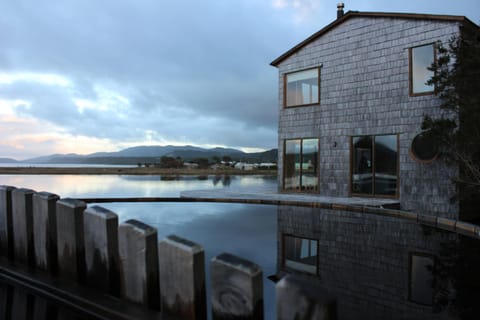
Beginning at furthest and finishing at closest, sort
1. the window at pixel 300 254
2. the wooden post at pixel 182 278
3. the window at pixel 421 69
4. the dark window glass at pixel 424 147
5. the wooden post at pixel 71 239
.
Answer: the window at pixel 421 69 < the dark window glass at pixel 424 147 < the window at pixel 300 254 < the wooden post at pixel 71 239 < the wooden post at pixel 182 278

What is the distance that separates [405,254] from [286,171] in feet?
27.0

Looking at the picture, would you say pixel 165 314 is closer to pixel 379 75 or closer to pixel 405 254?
pixel 405 254

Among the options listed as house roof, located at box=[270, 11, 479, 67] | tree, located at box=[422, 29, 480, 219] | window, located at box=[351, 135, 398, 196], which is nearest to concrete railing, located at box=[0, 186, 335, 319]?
tree, located at box=[422, 29, 480, 219]

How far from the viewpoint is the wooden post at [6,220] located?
260 cm

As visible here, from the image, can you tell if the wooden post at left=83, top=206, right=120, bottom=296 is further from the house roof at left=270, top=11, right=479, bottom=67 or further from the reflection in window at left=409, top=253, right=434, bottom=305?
the house roof at left=270, top=11, right=479, bottom=67

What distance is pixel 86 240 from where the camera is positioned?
1.99 meters

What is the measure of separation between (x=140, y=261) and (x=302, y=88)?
11124 mm

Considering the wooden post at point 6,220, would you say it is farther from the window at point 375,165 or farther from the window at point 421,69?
the window at point 421,69

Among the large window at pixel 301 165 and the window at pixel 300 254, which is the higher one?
the large window at pixel 301 165

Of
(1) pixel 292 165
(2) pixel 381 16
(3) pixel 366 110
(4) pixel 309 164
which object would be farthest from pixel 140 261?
(2) pixel 381 16

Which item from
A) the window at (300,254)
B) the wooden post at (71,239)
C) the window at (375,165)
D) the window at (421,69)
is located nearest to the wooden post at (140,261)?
the wooden post at (71,239)

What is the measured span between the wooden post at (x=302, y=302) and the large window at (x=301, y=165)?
10551 mm

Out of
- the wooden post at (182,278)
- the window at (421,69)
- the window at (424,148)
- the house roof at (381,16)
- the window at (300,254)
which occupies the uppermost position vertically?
the house roof at (381,16)

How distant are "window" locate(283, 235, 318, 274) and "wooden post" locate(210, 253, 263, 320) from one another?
224cm
